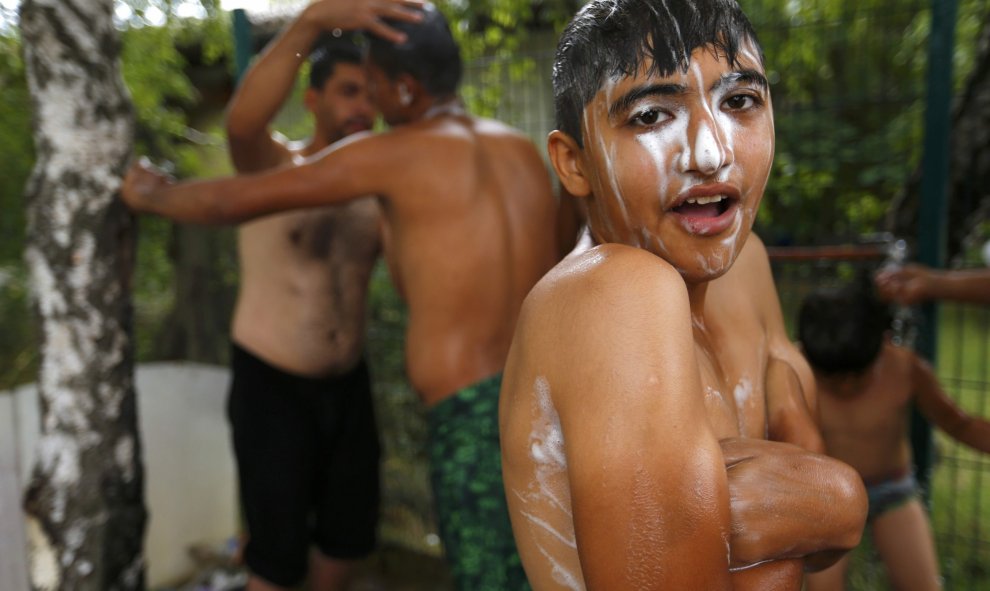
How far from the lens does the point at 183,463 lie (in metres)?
3.65

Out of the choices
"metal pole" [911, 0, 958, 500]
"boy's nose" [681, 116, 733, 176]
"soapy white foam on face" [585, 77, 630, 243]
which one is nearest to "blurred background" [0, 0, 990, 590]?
"metal pole" [911, 0, 958, 500]

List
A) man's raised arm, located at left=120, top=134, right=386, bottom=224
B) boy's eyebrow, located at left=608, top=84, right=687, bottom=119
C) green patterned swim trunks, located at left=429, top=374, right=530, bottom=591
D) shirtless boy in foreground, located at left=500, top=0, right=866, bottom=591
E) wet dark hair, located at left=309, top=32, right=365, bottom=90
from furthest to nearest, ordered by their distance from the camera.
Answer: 1. wet dark hair, located at left=309, top=32, right=365, bottom=90
2. man's raised arm, located at left=120, top=134, right=386, bottom=224
3. green patterned swim trunks, located at left=429, top=374, right=530, bottom=591
4. boy's eyebrow, located at left=608, top=84, right=687, bottom=119
5. shirtless boy in foreground, located at left=500, top=0, right=866, bottom=591

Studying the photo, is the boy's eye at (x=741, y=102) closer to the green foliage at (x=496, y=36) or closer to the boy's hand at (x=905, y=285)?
the boy's hand at (x=905, y=285)

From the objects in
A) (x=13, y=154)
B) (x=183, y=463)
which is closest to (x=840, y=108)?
(x=183, y=463)

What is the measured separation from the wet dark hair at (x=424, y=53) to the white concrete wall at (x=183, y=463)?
205 centimetres

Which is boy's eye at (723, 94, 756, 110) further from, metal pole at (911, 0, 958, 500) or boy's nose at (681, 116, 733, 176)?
metal pole at (911, 0, 958, 500)

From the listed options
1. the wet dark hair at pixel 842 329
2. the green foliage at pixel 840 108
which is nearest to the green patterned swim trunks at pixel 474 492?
the wet dark hair at pixel 842 329

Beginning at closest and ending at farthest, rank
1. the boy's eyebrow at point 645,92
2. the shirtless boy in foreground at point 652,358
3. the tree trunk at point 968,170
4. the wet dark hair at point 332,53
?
the shirtless boy in foreground at point 652,358 < the boy's eyebrow at point 645,92 < the wet dark hair at point 332,53 < the tree trunk at point 968,170

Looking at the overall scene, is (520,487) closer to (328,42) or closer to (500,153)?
(500,153)

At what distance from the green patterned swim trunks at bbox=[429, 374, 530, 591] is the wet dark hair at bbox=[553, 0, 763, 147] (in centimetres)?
102

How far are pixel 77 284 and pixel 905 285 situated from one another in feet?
8.72

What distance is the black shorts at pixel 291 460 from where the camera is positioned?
2877mm

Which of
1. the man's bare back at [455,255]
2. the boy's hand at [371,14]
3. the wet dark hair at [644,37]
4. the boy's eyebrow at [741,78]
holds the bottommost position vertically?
the man's bare back at [455,255]

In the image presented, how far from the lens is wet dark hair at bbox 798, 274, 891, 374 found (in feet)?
8.79
